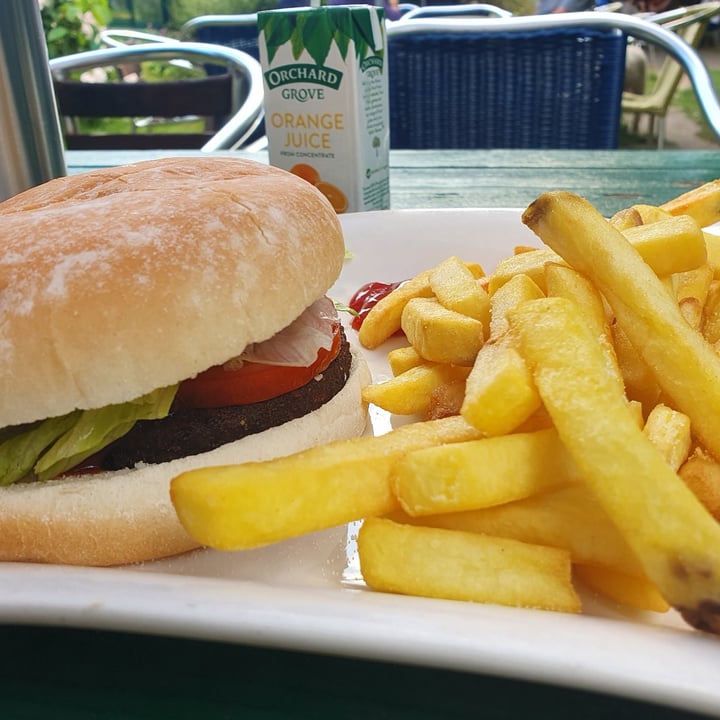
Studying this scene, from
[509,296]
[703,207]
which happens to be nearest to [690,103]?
[703,207]

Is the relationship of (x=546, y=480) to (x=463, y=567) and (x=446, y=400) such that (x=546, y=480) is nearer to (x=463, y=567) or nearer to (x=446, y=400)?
(x=463, y=567)

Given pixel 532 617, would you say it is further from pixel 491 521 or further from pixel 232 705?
pixel 232 705

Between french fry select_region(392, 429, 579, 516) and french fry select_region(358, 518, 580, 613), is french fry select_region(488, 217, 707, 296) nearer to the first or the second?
french fry select_region(392, 429, 579, 516)

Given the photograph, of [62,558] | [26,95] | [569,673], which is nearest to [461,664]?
[569,673]

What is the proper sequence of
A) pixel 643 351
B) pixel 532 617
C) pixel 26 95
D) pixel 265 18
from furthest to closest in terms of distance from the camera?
pixel 265 18
pixel 26 95
pixel 643 351
pixel 532 617

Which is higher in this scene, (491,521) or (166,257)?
(166,257)

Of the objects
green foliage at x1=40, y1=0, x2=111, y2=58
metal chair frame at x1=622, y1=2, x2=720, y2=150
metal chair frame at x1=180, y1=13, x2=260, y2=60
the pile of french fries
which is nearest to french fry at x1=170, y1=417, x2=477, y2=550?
the pile of french fries

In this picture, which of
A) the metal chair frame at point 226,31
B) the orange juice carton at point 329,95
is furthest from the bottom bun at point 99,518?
the metal chair frame at point 226,31
